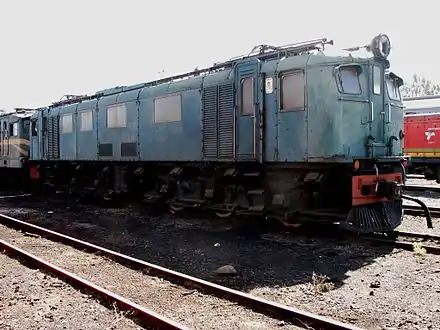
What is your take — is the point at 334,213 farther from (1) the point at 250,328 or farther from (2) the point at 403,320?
(1) the point at 250,328

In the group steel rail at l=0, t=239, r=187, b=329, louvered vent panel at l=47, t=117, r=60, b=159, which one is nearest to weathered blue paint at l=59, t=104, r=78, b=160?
louvered vent panel at l=47, t=117, r=60, b=159

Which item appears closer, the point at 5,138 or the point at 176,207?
the point at 176,207

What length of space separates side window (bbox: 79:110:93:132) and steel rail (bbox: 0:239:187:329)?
8698 mm

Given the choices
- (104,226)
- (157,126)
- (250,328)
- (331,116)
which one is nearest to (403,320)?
(250,328)

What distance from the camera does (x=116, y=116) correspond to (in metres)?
15.0

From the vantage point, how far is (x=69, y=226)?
11953mm

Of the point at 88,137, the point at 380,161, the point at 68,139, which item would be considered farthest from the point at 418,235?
the point at 68,139

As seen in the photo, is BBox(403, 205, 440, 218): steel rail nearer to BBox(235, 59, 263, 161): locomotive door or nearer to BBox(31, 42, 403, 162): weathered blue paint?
BBox(31, 42, 403, 162): weathered blue paint

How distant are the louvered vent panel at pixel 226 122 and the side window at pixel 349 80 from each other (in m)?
2.69

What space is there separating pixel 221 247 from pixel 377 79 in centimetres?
461

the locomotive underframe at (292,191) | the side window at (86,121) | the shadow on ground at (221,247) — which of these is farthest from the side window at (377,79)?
the side window at (86,121)

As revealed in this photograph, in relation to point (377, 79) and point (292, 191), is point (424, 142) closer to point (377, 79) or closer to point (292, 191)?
point (377, 79)

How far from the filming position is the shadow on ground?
6926 millimetres

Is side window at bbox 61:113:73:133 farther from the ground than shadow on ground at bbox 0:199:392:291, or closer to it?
farther from the ground
